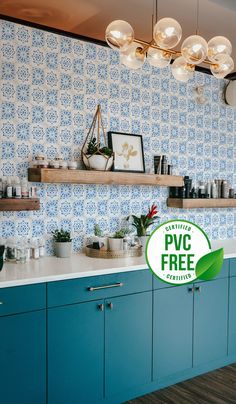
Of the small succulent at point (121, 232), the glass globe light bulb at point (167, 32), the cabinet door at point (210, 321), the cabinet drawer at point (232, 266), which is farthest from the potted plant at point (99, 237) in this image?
the glass globe light bulb at point (167, 32)

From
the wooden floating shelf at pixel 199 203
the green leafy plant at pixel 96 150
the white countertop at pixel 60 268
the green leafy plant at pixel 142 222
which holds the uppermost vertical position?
the green leafy plant at pixel 96 150

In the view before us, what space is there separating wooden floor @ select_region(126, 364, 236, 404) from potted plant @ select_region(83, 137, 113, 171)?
171 cm

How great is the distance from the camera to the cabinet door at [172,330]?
9.64ft

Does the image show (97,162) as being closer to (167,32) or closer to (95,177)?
(95,177)

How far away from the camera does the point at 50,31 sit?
3135mm

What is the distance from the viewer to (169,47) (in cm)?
206

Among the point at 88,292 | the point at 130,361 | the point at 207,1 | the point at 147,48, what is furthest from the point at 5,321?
the point at 207,1

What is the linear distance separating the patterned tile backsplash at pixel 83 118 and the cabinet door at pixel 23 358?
808 mm

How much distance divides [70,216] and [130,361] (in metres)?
1.17

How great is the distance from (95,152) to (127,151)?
41cm

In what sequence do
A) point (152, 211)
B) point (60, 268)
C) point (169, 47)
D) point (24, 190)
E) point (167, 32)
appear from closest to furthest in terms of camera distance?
point (167, 32)
point (169, 47)
point (60, 268)
point (24, 190)
point (152, 211)

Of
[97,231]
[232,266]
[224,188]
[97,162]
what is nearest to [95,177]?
[97,162]

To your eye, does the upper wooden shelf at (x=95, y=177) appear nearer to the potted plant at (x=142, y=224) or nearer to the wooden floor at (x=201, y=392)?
the potted plant at (x=142, y=224)

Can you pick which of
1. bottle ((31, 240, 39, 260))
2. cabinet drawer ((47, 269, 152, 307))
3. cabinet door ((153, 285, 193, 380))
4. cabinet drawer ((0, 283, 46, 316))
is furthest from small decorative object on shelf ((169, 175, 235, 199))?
cabinet drawer ((0, 283, 46, 316))
